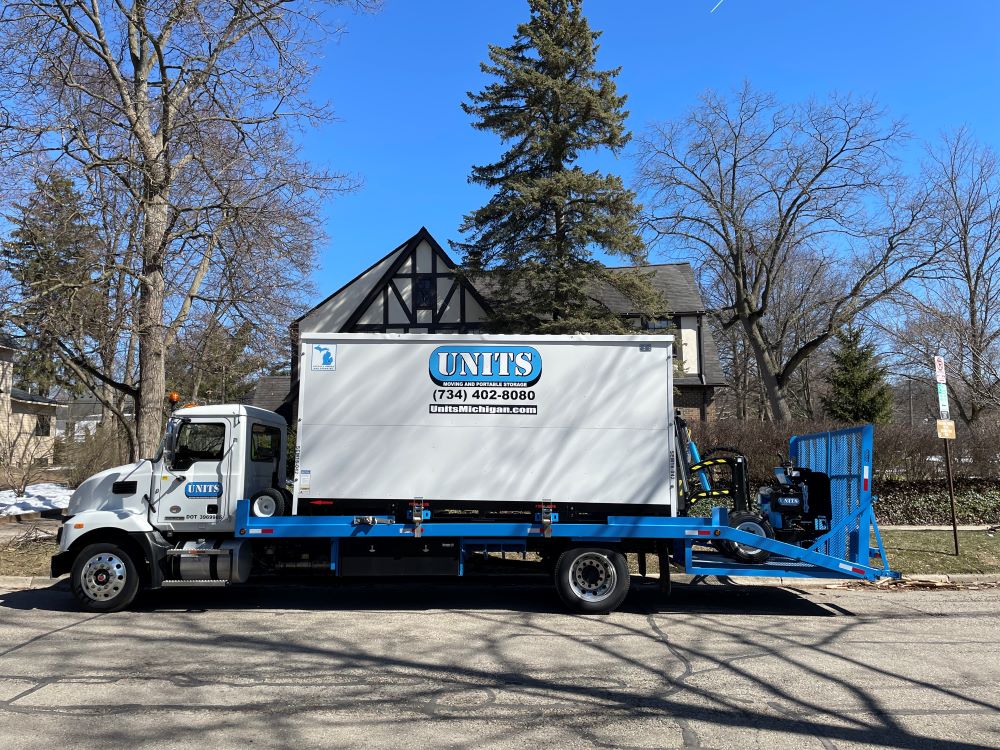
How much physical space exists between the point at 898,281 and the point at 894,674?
26.8 meters

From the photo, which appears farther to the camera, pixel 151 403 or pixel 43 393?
pixel 43 393

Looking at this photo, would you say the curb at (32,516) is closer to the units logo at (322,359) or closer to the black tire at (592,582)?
the units logo at (322,359)

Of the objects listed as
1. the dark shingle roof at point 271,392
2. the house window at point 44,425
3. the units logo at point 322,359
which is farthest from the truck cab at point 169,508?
the house window at point 44,425

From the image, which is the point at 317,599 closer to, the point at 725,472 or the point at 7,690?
the point at 7,690

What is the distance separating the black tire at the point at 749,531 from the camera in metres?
8.79

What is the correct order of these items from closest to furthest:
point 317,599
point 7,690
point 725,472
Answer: point 7,690 < point 317,599 < point 725,472

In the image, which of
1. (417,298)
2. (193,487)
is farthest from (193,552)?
(417,298)

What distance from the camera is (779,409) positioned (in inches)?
1201

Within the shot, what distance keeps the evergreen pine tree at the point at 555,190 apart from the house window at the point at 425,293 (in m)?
5.60

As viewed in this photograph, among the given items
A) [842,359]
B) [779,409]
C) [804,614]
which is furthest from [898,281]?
[804,614]

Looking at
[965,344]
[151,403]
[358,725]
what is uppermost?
[965,344]

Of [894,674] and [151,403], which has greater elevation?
[151,403]

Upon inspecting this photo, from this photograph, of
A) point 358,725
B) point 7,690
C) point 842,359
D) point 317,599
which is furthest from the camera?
point 842,359

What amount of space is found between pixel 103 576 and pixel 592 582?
557 cm
